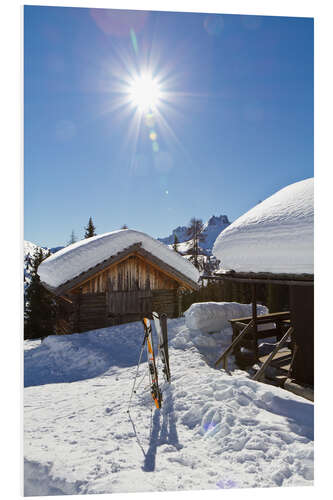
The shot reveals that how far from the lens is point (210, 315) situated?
328 inches

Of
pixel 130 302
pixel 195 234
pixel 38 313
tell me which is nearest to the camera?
pixel 130 302

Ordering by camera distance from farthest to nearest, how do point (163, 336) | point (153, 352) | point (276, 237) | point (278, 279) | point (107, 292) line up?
1. point (107, 292)
2. point (163, 336)
3. point (153, 352)
4. point (278, 279)
5. point (276, 237)

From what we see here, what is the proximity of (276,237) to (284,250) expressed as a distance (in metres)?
0.18

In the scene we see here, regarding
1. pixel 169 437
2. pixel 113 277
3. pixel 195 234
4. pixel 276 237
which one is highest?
pixel 195 234

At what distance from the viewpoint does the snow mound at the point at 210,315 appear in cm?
812

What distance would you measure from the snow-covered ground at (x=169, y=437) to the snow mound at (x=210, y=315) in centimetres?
283

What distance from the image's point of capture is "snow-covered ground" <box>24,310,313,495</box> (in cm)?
267

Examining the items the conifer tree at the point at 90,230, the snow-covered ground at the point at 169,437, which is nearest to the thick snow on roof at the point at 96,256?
the snow-covered ground at the point at 169,437

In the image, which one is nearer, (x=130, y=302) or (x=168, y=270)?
(x=130, y=302)

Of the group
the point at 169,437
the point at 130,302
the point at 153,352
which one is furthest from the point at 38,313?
the point at 169,437

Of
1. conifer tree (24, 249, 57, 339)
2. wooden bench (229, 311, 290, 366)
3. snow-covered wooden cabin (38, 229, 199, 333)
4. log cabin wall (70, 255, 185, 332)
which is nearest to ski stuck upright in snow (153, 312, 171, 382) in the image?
wooden bench (229, 311, 290, 366)

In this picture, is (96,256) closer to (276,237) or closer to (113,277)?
(113,277)

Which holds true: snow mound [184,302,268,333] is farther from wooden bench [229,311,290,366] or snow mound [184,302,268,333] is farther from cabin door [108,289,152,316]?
cabin door [108,289,152,316]

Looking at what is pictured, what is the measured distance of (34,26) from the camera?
3.67m
